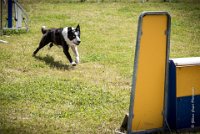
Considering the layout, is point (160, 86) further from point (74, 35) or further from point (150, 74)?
point (74, 35)

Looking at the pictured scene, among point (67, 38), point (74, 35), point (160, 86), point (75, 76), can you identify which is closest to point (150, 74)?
point (160, 86)

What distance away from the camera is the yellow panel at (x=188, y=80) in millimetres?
5344

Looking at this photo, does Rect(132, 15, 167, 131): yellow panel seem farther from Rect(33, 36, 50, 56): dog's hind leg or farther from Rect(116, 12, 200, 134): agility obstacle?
Rect(33, 36, 50, 56): dog's hind leg

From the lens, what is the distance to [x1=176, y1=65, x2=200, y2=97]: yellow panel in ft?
17.5

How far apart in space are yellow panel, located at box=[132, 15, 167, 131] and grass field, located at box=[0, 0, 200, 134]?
58 cm

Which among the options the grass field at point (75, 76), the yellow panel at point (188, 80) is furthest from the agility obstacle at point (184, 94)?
the grass field at point (75, 76)

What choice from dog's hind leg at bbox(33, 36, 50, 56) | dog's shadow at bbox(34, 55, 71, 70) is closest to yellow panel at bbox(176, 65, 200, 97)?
dog's shadow at bbox(34, 55, 71, 70)

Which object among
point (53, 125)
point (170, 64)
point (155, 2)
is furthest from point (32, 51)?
point (155, 2)

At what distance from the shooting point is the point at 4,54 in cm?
1005

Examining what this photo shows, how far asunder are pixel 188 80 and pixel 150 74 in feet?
1.86

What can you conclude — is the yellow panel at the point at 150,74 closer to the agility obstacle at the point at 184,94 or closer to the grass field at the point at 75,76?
the agility obstacle at the point at 184,94

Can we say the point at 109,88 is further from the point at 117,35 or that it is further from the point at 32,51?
the point at 117,35

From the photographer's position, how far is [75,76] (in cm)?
846

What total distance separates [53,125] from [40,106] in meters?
0.87
